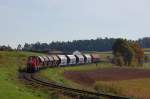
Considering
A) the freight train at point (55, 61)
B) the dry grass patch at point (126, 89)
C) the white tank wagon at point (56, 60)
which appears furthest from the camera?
the white tank wagon at point (56, 60)

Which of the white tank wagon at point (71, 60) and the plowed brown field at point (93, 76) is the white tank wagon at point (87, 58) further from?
the plowed brown field at point (93, 76)

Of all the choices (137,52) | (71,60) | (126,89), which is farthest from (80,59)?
(126,89)

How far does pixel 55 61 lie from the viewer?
314 feet

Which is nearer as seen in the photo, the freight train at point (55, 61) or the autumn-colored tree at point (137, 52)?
the freight train at point (55, 61)

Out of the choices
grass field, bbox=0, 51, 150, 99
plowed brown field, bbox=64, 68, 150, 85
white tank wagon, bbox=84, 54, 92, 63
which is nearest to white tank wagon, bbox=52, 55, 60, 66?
plowed brown field, bbox=64, 68, 150, 85

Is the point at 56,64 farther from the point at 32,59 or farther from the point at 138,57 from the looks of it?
the point at 138,57

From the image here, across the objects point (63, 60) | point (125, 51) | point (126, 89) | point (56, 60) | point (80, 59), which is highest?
point (125, 51)

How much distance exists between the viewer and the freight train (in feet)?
232

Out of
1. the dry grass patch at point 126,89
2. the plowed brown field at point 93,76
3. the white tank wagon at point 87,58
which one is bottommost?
the plowed brown field at point 93,76

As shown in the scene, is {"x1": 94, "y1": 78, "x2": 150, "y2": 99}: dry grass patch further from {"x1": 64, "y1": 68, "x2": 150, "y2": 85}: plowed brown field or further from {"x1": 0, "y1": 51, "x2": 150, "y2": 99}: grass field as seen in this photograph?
{"x1": 64, "y1": 68, "x2": 150, "y2": 85}: plowed brown field

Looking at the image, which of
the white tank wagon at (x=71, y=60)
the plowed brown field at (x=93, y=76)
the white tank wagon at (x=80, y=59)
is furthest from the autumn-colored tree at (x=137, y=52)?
the plowed brown field at (x=93, y=76)

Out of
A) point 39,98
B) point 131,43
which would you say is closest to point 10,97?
point 39,98

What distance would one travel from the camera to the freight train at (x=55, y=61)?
70800 mm

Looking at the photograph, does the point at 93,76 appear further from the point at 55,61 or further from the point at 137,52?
the point at 137,52
